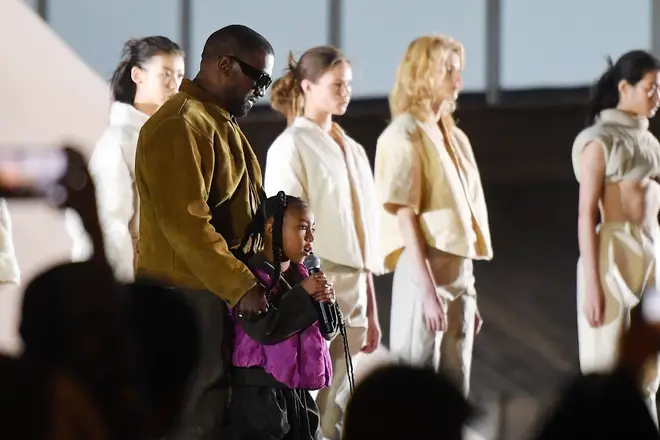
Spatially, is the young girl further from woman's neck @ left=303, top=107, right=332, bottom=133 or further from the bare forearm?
the bare forearm

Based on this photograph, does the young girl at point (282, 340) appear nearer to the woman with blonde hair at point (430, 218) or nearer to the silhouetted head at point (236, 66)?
the silhouetted head at point (236, 66)

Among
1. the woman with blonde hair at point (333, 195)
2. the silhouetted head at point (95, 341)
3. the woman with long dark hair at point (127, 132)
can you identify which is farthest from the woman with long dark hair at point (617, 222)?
the silhouetted head at point (95, 341)

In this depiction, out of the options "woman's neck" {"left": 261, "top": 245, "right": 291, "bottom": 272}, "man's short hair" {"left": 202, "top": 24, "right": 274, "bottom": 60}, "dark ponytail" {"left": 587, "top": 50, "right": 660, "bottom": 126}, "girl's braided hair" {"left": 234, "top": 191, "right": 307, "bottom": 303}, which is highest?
"man's short hair" {"left": 202, "top": 24, "right": 274, "bottom": 60}

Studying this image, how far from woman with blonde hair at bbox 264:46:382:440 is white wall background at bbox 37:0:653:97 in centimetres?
267

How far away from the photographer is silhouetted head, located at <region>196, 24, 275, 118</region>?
3043 mm

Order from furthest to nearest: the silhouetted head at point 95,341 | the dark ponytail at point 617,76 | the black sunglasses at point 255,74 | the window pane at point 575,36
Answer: the window pane at point 575,36 → the dark ponytail at point 617,76 → the black sunglasses at point 255,74 → the silhouetted head at point 95,341

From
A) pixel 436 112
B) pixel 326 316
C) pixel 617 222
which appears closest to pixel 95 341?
pixel 326 316

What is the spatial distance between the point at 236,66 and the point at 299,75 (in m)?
1.28

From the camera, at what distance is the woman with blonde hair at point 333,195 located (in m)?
4.14

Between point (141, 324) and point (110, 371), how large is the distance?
124 mm

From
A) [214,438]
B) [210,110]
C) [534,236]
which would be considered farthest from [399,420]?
[534,236]

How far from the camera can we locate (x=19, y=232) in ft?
16.0

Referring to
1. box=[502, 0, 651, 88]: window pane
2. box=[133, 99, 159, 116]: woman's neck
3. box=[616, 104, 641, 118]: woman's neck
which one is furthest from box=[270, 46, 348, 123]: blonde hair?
box=[502, 0, 651, 88]: window pane

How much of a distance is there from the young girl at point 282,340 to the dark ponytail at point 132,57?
1387 mm
